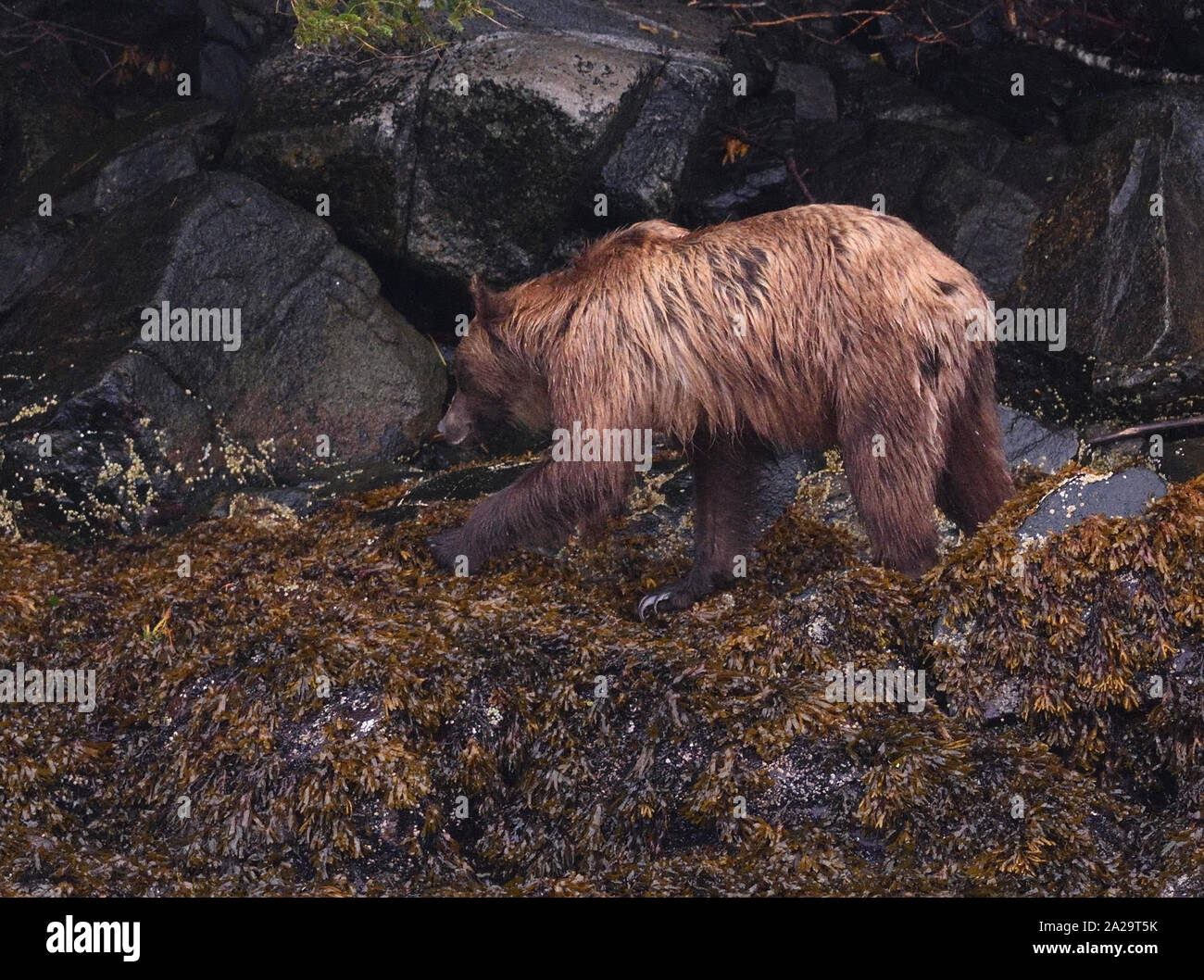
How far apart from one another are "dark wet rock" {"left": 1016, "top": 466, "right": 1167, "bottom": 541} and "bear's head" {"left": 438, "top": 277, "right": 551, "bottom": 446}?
2401mm

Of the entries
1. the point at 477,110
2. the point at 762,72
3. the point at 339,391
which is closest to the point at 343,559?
the point at 339,391

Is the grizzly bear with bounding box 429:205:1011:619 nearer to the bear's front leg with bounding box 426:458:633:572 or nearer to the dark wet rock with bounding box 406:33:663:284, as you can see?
the bear's front leg with bounding box 426:458:633:572

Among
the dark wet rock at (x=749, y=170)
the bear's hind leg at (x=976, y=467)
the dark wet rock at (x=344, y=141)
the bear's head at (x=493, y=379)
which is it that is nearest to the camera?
the bear's hind leg at (x=976, y=467)

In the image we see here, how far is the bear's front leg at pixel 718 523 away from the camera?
636 centimetres

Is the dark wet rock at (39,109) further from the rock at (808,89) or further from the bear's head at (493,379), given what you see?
the rock at (808,89)

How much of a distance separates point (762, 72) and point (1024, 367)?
10.5ft

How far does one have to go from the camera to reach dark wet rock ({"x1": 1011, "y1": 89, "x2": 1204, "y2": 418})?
303 inches

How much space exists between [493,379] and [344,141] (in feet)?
9.11

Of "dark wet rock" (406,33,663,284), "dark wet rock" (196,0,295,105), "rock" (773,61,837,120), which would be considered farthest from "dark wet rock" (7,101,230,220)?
"rock" (773,61,837,120)

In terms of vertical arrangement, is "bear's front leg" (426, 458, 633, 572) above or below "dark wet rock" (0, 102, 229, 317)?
below

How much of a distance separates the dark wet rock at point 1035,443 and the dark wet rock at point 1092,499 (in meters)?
1.95

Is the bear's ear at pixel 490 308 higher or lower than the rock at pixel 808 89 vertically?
lower

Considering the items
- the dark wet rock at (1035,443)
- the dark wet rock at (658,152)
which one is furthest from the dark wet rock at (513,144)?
the dark wet rock at (1035,443)

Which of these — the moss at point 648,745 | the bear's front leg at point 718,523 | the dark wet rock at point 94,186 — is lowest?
the moss at point 648,745
